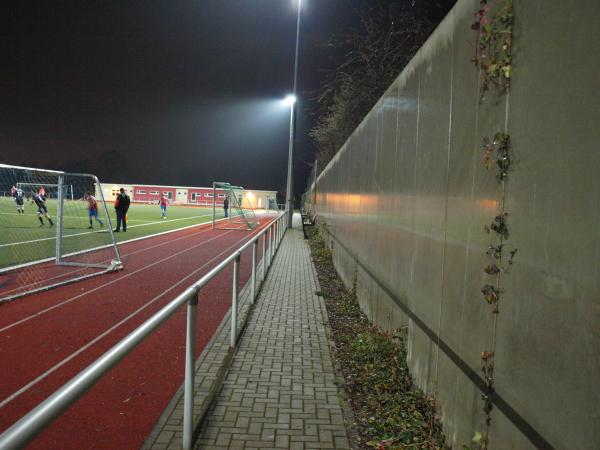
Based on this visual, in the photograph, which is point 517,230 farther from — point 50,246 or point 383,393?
point 50,246

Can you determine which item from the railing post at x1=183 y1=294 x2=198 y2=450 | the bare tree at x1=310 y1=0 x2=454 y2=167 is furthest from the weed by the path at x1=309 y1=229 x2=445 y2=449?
the bare tree at x1=310 y1=0 x2=454 y2=167

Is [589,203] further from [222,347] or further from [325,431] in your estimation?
[222,347]

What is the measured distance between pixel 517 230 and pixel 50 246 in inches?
586

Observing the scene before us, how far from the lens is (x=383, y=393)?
397 centimetres

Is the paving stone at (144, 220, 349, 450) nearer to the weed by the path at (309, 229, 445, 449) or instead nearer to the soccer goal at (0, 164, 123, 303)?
the weed by the path at (309, 229, 445, 449)

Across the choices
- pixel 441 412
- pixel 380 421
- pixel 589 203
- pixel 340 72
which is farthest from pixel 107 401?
pixel 340 72

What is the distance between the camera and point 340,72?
10.3m

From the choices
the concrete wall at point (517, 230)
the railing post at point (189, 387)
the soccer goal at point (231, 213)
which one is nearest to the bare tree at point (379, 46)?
the concrete wall at point (517, 230)

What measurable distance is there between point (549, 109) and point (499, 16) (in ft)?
2.48

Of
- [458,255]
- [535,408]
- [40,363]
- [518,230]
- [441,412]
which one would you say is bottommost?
[40,363]

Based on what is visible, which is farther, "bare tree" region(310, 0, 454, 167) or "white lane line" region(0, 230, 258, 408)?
"bare tree" region(310, 0, 454, 167)

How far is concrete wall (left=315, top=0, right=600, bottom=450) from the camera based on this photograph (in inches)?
64.7

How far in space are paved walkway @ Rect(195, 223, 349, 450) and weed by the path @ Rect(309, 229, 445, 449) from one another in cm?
18

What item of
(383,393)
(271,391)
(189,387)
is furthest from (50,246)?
(383,393)
